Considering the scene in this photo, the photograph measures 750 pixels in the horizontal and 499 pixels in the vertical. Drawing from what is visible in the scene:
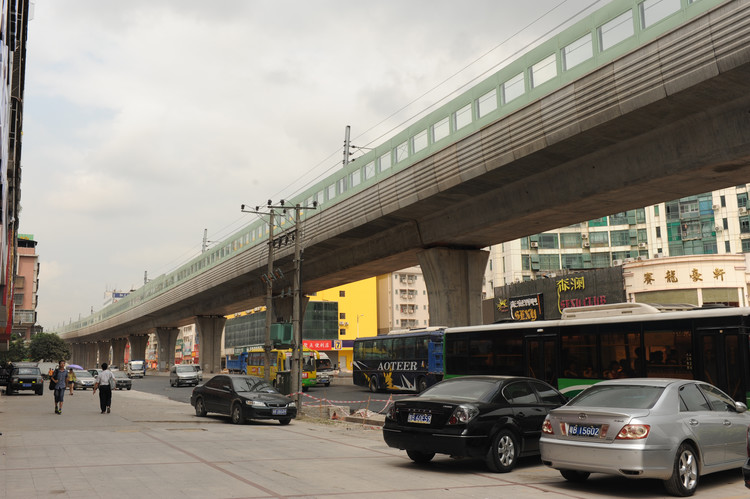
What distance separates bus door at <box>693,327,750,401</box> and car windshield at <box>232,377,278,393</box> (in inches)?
446

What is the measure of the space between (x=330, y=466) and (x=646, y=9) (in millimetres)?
13824

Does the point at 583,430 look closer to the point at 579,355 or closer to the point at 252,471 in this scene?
the point at 252,471

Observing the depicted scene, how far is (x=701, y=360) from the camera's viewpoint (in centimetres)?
1362

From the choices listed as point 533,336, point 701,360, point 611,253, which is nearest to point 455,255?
point 533,336

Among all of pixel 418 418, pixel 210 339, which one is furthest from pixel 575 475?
pixel 210 339

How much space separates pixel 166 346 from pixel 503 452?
91.8 metres

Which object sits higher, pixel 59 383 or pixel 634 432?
pixel 59 383

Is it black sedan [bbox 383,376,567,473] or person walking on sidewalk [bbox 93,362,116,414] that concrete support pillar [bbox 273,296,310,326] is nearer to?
person walking on sidewalk [bbox 93,362,116,414]

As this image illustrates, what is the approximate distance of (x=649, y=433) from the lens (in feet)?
26.1

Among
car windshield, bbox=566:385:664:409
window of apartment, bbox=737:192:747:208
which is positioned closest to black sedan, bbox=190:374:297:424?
car windshield, bbox=566:385:664:409

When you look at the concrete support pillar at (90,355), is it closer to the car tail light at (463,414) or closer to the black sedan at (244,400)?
the black sedan at (244,400)

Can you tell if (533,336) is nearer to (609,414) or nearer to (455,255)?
(609,414)

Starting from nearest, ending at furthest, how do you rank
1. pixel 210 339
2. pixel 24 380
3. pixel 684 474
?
1. pixel 684 474
2. pixel 24 380
3. pixel 210 339

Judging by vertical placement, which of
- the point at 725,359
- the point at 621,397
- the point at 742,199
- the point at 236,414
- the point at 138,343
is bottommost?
the point at 236,414
